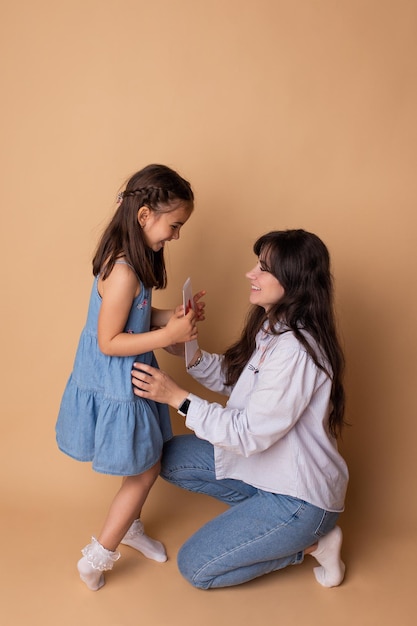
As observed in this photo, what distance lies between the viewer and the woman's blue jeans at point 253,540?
212cm

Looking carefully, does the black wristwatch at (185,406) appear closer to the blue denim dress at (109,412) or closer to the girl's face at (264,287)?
the blue denim dress at (109,412)

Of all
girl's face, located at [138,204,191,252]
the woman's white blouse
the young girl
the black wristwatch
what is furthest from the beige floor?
girl's face, located at [138,204,191,252]

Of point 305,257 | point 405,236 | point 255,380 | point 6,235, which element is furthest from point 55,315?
point 405,236

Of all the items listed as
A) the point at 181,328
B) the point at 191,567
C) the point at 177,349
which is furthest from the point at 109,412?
the point at 191,567

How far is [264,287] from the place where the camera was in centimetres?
214

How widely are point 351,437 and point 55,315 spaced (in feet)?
4.12

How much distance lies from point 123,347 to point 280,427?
502 mm

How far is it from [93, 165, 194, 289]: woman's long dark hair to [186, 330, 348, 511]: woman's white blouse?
1.40 ft

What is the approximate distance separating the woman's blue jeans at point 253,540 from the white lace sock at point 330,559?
0.04m

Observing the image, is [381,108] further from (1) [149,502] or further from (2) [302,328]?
(1) [149,502]

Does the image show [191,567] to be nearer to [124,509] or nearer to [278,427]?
[124,509]

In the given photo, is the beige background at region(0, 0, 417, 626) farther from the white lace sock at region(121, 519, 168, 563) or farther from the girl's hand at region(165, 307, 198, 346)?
the girl's hand at region(165, 307, 198, 346)

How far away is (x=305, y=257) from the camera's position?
6.88 ft

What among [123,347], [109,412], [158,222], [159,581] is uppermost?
[158,222]
